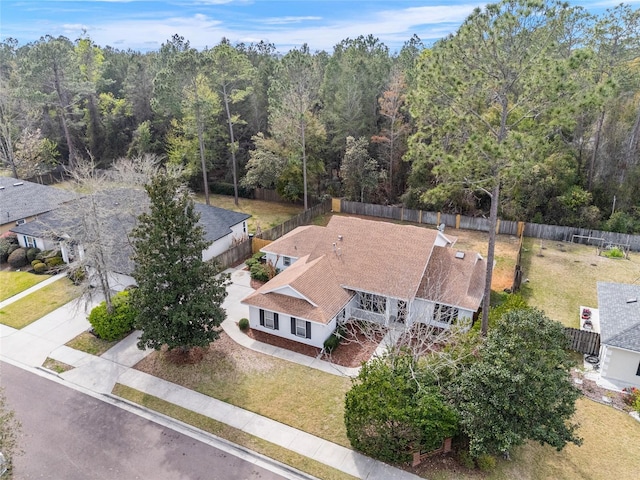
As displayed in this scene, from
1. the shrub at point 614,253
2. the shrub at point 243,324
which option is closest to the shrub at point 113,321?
the shrub at point 243,324

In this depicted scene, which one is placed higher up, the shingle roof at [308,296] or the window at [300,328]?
Answer: the shingle roof at [308,296]

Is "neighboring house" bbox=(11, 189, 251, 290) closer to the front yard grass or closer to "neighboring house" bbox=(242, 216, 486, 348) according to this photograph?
the front yard grass

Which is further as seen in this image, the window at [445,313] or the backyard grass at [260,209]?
the backyard grass at [260,209]

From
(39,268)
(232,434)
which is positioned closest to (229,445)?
(232,434)

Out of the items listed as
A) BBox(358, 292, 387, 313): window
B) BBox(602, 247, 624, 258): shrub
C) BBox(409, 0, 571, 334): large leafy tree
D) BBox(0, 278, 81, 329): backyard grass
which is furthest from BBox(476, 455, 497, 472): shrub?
BBox(602, 247, 624, 258): shrub

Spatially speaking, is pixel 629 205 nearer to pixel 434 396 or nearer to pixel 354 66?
pixel 354 66

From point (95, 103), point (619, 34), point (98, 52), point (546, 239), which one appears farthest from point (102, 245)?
point (98, 52)

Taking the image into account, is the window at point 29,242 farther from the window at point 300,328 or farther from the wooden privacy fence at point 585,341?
the wooden privacy fence at point 585,341
